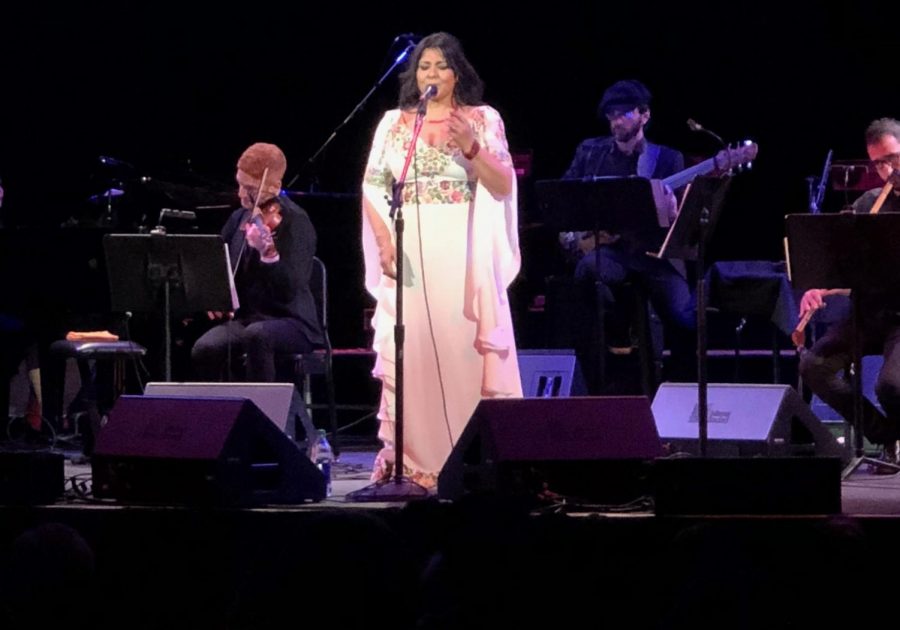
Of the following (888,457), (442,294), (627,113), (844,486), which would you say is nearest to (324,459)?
(442,294)

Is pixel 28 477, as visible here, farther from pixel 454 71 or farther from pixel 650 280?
pixel 650 280

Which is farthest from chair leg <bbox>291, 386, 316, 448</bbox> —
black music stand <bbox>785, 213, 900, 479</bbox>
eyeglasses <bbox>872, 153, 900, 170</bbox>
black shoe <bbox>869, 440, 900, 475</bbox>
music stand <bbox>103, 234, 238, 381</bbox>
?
eyeglasses <bbox>872, 153, 900, 170</bbox>

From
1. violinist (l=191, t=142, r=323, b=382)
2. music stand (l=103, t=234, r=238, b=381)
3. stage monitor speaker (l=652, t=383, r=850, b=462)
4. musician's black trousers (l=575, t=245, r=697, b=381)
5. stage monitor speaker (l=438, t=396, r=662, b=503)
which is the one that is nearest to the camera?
stage monitor speaker (l=438, t=396, r=662, b=503)

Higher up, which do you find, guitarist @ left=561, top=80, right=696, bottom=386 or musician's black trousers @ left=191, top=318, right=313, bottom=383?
guitarist @ left=561, top=80, right=696, bottom=386

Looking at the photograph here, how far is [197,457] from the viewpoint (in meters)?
5.53

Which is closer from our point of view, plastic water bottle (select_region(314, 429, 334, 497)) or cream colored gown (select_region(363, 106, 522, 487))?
plastic water bottle (select_region(314, 429, 334, 497))

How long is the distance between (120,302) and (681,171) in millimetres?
3238

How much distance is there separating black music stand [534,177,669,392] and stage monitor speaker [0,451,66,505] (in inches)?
113

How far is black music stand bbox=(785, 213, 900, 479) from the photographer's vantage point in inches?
250

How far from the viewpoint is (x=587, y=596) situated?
486 centimetres

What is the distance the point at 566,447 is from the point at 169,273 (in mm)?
2394

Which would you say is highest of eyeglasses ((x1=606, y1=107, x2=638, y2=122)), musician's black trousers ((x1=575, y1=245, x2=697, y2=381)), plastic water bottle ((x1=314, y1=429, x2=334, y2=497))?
eyeglasses ((x1=606, y1=107, x2=638, y2=122))

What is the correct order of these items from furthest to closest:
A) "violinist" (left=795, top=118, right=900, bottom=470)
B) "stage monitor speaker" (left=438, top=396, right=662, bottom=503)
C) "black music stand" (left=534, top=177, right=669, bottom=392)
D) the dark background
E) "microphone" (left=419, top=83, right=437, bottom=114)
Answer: the dark background → "black music stand" (left=534, top=177, right=669, bottom=392) → "violinist" (left=795, top=118, right=900, bottom=470) → "microphone" (left=419, top=83, right=437, bottom=114) → "stage monitor speaker" (left=438, top=396, right=662, bottom=503)

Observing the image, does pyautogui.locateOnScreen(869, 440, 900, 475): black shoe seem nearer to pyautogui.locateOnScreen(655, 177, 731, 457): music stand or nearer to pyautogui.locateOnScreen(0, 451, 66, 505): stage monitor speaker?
pyautogui.locateOnScreen(655, 177, 731, 457): music stand
